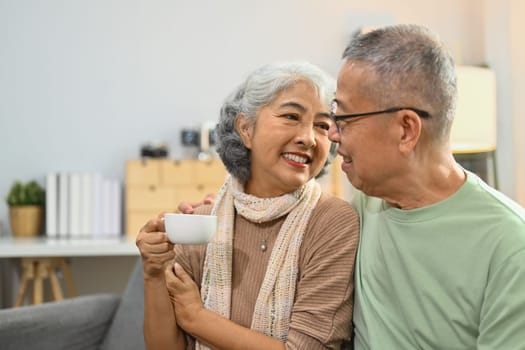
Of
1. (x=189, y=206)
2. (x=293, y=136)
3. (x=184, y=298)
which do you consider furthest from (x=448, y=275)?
(x=189, y=206)

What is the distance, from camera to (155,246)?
61.8 inches

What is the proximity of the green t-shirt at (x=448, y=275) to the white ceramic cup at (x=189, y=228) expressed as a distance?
37cm

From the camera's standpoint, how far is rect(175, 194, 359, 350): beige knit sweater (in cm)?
155

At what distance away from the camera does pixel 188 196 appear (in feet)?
11.3

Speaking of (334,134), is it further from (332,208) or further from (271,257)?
(271,257)

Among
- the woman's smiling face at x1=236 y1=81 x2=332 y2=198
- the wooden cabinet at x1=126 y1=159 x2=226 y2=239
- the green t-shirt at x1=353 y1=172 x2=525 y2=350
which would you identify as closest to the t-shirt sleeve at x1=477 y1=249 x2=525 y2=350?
the green t-shirt at x1=353 y1=172 x2=525 y2=350

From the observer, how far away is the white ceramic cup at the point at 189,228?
4.82ft

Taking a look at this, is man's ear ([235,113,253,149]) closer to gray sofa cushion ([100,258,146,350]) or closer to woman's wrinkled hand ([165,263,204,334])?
woman's wrinkled hand ([165,263,204,334])

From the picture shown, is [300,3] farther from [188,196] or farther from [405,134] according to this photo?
[405,134]

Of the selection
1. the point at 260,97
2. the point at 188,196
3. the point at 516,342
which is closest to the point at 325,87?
the point at 260,97

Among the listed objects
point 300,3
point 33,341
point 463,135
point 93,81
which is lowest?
point 33,341

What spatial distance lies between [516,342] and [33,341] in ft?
4.45

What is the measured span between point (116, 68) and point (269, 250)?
225 centimetres

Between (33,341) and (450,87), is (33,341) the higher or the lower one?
the lower one
